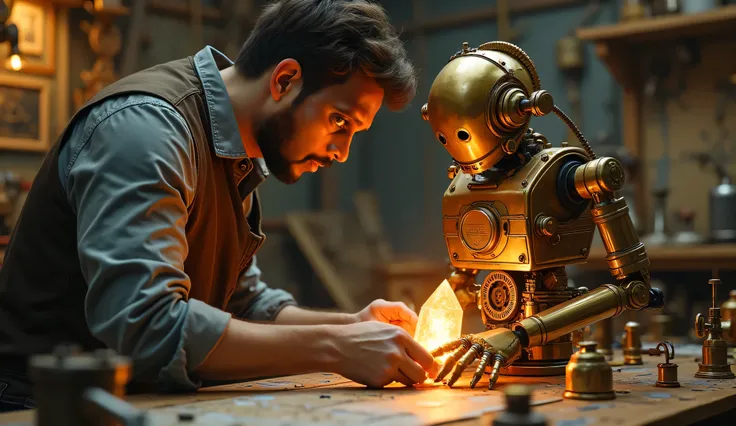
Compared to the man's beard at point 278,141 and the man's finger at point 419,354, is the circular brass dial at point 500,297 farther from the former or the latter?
the man's beard at point 278,141

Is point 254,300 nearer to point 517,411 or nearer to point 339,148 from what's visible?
point 339,148

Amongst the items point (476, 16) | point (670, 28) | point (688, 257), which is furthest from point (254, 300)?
point (476, 16)

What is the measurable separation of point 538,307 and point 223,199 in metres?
0.80

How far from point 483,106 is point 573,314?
1.68 feet

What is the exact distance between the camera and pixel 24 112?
4.62 m

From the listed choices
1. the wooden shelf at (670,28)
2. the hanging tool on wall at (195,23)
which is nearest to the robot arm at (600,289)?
the wooden shelf at (670,28)

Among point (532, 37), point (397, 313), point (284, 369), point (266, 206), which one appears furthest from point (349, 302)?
point (284, 369)

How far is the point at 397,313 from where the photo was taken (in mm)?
1987

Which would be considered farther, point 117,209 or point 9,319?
point 9,319

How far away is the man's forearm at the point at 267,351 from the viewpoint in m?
1.51

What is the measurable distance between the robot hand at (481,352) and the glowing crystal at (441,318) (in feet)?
0.27

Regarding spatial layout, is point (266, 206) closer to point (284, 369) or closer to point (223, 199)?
point (223, 199)

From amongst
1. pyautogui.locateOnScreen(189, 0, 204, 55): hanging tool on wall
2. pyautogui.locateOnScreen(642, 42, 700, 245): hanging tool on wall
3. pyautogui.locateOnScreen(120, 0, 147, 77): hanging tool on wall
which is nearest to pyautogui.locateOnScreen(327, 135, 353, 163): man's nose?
pyautogui.locateOnScreen(642, 42, 700, 245): hanging tool on wall

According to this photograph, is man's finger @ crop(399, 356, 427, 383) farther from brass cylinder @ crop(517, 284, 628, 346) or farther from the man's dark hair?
the man's dark hair
